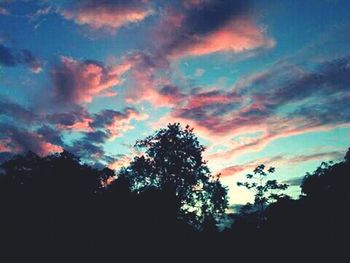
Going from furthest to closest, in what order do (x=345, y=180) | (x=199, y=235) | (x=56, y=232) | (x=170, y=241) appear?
(x=345, y=180) → (x=199, y=235) → (x=170, y=241) → (x=56, y=232)

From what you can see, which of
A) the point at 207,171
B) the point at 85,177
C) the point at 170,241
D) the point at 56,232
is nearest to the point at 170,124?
the point at 207,171

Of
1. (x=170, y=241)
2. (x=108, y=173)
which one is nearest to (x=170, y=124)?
(x=108, y=173)

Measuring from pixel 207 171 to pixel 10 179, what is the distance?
2824 cm

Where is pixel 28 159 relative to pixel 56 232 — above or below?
above

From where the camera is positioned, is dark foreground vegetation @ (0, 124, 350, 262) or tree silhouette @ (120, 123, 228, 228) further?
tree silhouette @ (120, 123, 228, 228)

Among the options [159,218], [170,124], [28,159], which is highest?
[170,124]

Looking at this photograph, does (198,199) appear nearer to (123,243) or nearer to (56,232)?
(123,243)

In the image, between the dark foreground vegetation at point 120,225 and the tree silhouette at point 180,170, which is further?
the tree silhouette at point 180,170

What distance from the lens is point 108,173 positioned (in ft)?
139

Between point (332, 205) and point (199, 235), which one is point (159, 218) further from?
point (332, 205)

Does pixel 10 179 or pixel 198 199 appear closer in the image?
pixel 10 179

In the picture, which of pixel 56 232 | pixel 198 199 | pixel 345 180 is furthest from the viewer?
pixel 345 180

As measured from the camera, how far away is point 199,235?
1449 inches

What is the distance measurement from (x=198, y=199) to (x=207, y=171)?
4.24 metres
